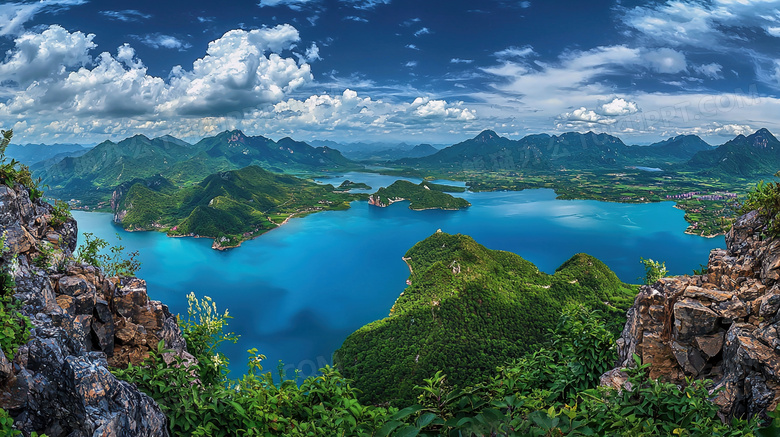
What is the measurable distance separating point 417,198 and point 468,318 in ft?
355

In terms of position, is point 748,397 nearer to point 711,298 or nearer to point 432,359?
point 711,298

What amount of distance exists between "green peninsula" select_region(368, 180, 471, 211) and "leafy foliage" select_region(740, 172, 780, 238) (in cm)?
13322

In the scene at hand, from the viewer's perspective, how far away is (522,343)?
132ft

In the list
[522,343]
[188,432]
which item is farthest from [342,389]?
[522,343]

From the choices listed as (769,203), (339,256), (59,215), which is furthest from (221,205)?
(769,203)

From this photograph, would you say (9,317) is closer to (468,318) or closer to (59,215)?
(59,215)

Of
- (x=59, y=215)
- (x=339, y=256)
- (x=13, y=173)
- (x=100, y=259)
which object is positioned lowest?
(x=339, y=256)

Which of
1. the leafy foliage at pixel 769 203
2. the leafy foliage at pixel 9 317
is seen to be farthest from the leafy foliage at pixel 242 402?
the leafy foliage at pixel 769 203

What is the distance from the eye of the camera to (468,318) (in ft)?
146

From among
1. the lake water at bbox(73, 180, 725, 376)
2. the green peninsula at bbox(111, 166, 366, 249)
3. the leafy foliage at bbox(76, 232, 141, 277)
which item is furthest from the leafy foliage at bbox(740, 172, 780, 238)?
the green peninsula at bbox(111, 166, 366, 249)

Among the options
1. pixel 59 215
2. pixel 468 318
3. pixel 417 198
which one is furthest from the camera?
pixel 417 198

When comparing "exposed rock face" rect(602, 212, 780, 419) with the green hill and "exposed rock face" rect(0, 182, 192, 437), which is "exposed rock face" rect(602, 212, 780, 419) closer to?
"exposed rock face" rect(0, 182, 192, 437)

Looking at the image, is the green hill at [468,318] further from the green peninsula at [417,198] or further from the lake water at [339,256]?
the green peninsula at [417,198]

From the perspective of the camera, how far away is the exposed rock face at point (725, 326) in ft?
16.2
